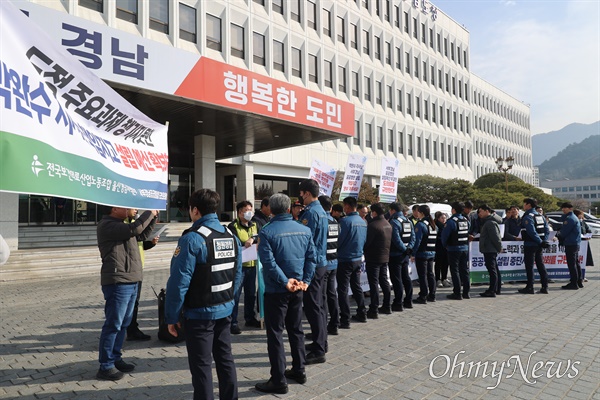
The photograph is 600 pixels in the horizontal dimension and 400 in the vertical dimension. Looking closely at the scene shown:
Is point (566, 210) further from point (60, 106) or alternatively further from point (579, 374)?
point (60, 106)

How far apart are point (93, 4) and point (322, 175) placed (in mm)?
14763

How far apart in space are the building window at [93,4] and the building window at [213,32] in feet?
18.6

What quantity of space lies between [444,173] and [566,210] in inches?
1378

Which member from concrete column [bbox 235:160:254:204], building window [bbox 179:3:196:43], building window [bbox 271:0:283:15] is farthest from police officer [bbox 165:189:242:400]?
building window [bbox 271:0:283:15]

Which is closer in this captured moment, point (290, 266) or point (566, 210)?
point (290, 266)

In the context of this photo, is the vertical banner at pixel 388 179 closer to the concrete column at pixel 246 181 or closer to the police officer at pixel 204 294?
the police officer at pixel 204 294

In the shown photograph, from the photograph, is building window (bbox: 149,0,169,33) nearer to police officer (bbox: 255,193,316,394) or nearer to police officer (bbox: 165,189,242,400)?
police officer (bbox: 255,193,316,394)

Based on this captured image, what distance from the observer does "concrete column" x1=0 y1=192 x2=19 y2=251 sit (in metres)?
12.1

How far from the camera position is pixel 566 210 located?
930cm

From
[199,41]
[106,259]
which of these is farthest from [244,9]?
[106,259]

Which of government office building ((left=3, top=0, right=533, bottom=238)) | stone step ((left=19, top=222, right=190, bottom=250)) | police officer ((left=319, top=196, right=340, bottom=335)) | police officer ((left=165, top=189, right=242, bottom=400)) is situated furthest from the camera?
stone step ((left=19, top=222, right=190, bottom=250))

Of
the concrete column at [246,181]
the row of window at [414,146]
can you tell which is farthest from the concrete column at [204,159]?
the row of window at [414,146]

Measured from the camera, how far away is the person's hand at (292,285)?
12.9 feet

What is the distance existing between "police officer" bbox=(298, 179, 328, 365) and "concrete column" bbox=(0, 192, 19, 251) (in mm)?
11325
